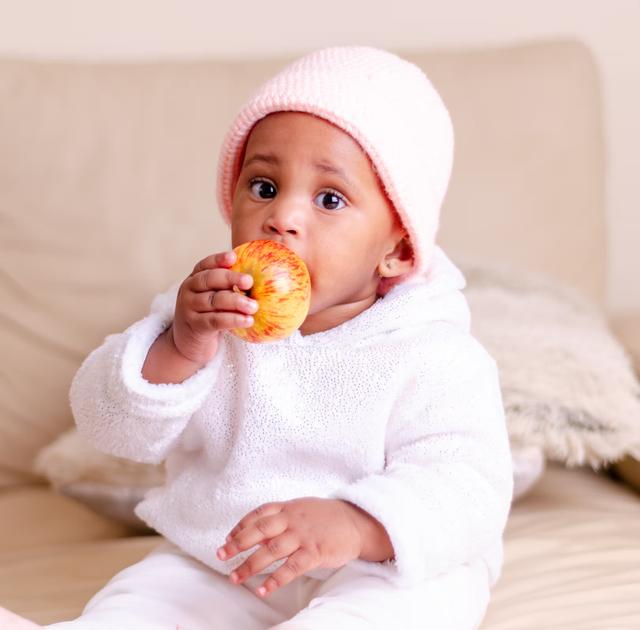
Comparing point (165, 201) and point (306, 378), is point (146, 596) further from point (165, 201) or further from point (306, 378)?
point (165, 201)

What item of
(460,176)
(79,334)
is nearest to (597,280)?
(460,176)

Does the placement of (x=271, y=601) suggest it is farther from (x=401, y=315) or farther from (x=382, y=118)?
(x=382, y=118)

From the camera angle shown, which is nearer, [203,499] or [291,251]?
[291,251]

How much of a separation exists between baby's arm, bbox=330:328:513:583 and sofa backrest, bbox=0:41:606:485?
2.19ft

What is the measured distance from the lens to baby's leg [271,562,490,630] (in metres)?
1.06

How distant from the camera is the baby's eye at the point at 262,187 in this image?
1.21 m

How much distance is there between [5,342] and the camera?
72.1 inches

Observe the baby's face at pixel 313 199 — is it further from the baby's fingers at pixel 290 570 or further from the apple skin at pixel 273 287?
the baby's fingers at pixel 290 570

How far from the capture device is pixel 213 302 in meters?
1.12

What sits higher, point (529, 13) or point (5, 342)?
point (529, 13)

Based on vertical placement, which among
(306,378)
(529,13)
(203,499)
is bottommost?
(203,499)

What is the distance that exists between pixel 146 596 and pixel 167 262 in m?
0.76

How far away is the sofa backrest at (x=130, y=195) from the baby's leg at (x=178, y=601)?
62cm

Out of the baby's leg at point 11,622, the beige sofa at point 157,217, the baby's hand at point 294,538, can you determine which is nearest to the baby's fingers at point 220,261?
the baby's hand at point 294,538
